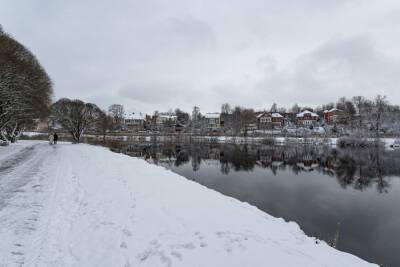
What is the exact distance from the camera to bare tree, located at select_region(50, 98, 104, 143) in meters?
42.4

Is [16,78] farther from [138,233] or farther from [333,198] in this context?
[333,198]

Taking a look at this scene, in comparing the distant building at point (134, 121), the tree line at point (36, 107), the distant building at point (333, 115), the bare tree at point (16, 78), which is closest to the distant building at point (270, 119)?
the distant building at point (333, 115)

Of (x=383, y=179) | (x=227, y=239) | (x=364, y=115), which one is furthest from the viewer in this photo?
(x=364, y=115)

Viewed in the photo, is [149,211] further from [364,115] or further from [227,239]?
[364,115]

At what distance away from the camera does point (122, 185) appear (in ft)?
34.3

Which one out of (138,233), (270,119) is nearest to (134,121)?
(270,119)

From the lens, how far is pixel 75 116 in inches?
1698

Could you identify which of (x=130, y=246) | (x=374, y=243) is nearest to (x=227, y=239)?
(x=130, y=246)

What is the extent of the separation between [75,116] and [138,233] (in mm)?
42262

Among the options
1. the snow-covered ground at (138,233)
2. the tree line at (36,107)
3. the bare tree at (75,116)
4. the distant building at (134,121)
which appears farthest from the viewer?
the distant building at (134,121)

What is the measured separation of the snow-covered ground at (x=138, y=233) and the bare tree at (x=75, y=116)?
35591mm

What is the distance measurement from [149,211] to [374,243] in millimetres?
8546

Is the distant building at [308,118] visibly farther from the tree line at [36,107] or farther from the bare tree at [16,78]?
the bare tree at [16,78]

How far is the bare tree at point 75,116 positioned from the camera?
139ft
